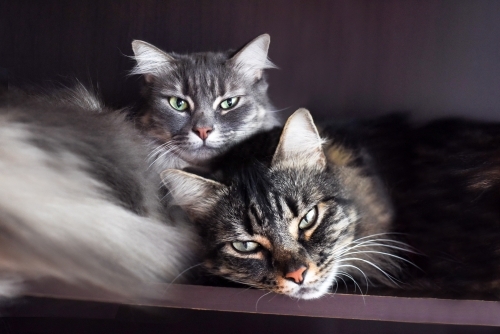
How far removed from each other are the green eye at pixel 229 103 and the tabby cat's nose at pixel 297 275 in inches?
17.2

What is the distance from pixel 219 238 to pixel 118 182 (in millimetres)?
227

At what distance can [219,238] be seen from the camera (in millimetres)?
891

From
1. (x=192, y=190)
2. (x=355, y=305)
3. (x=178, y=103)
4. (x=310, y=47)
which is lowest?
(x=355, y=305)

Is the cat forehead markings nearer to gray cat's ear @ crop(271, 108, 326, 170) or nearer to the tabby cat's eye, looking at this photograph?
gray cat's ear @ crop(271, 108, 326, 170)

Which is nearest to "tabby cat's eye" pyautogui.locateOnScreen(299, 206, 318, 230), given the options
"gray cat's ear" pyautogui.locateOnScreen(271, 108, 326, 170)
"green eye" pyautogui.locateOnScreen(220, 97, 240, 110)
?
"gray cat's ear" pyautogui.locateOnScreen(271, 108, 326, 170)

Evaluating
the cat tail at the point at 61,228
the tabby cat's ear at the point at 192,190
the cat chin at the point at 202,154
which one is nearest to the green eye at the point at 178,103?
the cat chin at the point at 202,154

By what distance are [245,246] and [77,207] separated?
1.08 feet

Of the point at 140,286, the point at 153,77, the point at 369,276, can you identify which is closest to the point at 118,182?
the point at 140,286

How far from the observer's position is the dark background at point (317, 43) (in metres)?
1.07

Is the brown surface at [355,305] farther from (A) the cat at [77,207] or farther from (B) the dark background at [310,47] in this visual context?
(B) the dark background at [310,47]

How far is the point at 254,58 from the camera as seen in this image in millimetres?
1083

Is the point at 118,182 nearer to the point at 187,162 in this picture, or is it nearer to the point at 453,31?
the point at 187,162

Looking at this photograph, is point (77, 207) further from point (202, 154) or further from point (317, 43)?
point (317, 43)

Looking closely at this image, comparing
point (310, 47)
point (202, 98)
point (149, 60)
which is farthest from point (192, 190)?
point (310, 47)
